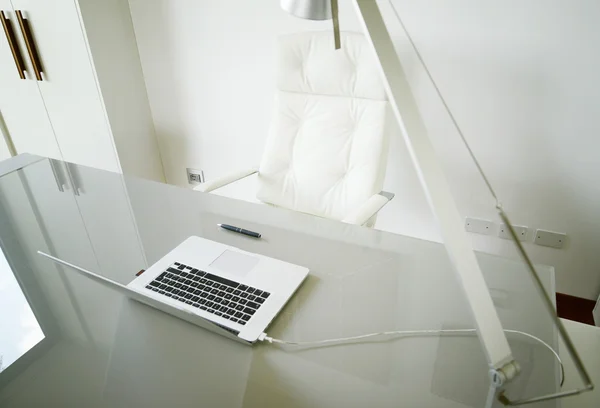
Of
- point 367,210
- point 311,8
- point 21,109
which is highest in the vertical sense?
point 311,8

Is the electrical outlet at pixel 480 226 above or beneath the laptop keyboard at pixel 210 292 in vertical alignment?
beneath

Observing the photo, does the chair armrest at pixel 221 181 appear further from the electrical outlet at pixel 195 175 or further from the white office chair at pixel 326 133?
the electrical outlet at pixel 195 175

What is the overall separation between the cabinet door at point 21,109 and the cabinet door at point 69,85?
70mm

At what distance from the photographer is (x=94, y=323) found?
84 cm

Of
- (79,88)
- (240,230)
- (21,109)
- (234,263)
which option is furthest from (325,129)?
(21,109)

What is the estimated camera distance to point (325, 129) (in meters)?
1.58

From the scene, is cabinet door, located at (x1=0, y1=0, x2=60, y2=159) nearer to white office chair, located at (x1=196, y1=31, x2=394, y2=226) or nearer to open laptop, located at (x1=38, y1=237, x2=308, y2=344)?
white office chair, located at (x1=196, y1=31, x2=394, y2=226)

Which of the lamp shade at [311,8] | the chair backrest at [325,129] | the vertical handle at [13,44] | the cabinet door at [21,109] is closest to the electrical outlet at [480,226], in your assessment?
the chair backrest at [325,129]

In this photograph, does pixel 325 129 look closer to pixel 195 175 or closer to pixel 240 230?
pixel 240 230

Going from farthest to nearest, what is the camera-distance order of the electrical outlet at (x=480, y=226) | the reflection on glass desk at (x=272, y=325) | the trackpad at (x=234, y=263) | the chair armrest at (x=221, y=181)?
the electrical outlet at (x=480, y=226)
the chair armrest at (x=221, y=181)
the trackpad at (x=234, y=263)
the reflection on glass desk at (x=272, y=325)

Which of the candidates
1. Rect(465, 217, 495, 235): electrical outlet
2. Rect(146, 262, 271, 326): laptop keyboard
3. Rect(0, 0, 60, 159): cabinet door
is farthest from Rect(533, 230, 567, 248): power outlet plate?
Rect(0, 0, 60, 159): cabinet door

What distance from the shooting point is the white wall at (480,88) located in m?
1.54

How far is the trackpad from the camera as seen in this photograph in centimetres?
96

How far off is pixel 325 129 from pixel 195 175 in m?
1.31
